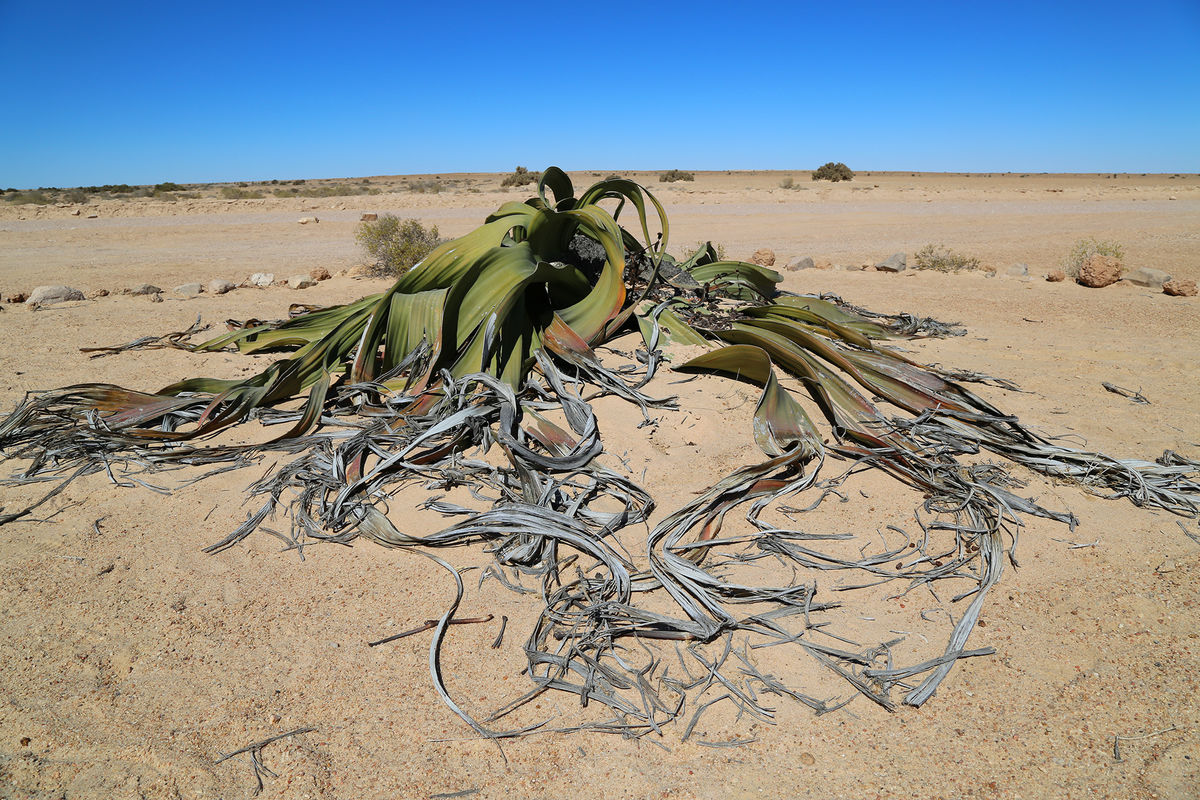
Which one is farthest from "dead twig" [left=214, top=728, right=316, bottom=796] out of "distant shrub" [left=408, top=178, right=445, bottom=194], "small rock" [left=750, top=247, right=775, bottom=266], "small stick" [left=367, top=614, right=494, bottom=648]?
"distant shrub" [left=408, top=178, right=445, bottom=194]

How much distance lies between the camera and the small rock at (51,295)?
585cm

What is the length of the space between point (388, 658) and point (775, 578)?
1.19m

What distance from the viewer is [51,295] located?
233 inches

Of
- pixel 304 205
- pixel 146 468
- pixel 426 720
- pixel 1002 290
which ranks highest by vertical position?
pixel 304 205

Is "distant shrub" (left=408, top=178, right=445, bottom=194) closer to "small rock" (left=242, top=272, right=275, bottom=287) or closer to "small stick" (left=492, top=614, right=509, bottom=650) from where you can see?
"small rock" (left=242, top=272, right=275, bottom=287)

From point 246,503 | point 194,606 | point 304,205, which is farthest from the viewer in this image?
point 304,205

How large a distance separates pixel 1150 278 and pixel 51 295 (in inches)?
379

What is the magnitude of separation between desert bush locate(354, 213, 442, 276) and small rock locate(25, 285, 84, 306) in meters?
2.66

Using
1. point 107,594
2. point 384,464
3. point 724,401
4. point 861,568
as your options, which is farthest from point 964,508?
point 107,594

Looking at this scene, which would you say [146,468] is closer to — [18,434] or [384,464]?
[18,434]

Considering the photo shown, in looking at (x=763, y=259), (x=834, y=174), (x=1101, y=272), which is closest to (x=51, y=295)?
(x=763, y=259)

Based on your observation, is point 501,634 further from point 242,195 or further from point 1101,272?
point 242,195

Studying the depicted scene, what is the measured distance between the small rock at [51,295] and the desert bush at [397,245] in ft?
8.74

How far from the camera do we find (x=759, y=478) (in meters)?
2.54
